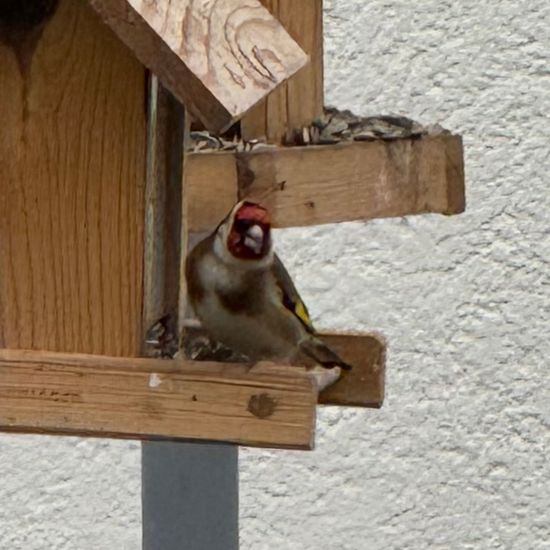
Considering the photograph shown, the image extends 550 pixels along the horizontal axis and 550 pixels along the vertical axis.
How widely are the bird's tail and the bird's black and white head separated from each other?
0.36 feet

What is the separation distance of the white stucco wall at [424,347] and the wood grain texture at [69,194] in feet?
3.86

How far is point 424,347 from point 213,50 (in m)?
1.57

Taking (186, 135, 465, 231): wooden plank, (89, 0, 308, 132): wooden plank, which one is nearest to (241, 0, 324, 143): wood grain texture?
(186, 135, 465, 231): wooden plank

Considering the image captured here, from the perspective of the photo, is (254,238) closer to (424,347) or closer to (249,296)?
(249,296)

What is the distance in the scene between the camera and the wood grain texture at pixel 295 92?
87.0 inches

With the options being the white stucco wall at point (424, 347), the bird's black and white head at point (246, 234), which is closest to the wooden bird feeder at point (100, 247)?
the bird's black and white head at point (246, 234)

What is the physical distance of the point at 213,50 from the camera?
4.17 ft

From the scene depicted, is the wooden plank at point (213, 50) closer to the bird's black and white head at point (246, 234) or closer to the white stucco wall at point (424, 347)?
the bird's black and white head at point (246, 234)

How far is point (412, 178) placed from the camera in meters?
2.03

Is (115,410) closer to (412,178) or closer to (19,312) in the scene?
(19,312)

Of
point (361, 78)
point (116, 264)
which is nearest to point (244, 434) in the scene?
point (116, 264)

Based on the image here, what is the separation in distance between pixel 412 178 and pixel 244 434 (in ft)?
2.21

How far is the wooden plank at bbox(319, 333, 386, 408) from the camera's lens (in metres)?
1.81

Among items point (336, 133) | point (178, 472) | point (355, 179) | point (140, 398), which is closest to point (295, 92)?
point (336, 133)
